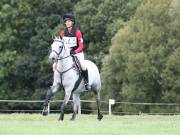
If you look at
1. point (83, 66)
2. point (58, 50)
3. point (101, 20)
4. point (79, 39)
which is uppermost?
point (101, 20)

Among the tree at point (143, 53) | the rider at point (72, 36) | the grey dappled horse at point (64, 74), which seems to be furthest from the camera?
the tree at point (143, 53)

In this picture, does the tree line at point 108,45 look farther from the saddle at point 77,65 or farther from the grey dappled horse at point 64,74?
the grey dappled horse at point 64,74

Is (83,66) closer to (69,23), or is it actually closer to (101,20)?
(69,23)

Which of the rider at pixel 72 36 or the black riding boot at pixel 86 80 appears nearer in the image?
the rider at pixel 72 36

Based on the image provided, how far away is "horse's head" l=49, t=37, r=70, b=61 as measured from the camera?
20.3 m

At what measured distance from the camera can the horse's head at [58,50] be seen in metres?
20.3

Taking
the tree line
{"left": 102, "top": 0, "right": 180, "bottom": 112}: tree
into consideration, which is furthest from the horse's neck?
{"left": 102, "top": 0, "right": 180, "bottom": 112}: tree

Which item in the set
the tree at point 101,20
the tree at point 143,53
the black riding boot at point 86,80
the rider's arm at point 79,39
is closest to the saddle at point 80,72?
the black riding boot at point 86,80

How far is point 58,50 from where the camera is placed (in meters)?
20.5

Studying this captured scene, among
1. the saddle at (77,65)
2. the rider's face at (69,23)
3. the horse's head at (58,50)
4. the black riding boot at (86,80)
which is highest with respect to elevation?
the rider's face at (69,23)

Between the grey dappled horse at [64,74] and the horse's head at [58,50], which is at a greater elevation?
the horse's head at [58,50]

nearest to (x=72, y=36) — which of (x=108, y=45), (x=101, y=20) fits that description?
(x=101, y=20)

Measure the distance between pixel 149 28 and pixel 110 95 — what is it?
6.99m

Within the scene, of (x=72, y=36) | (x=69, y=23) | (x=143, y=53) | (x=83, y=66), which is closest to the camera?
(x=69, y=23)
